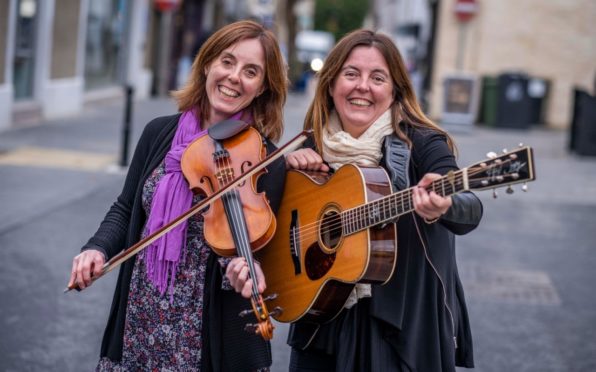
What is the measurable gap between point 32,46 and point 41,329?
34.0 feet

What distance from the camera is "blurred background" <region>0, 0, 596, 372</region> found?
5582 millimetres

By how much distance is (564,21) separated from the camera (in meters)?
22.5

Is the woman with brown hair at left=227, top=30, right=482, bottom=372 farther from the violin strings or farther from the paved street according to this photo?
the paved street

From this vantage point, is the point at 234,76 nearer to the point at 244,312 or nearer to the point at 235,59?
the point at 235,59

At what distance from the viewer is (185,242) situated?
284 cm

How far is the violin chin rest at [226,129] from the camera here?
281 cm

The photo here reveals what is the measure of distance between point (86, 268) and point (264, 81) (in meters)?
0.86

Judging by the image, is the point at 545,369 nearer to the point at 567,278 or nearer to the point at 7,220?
the point at 567,278

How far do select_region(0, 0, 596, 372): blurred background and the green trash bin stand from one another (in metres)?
0.04

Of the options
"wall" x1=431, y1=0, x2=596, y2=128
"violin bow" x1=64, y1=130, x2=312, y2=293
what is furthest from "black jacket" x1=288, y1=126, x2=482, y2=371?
"wall" x1=431, y1=0, x2=596, y2=128

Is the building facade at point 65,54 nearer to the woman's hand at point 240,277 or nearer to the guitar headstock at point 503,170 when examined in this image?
the woman's hand at point 240,277

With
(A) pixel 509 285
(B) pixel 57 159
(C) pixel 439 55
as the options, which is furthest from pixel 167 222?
(C) pixel 439 55

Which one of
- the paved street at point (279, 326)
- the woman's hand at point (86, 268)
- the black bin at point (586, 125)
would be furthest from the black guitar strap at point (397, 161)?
the black bin at point (586, 125)

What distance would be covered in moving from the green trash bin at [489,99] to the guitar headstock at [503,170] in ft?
62.7
